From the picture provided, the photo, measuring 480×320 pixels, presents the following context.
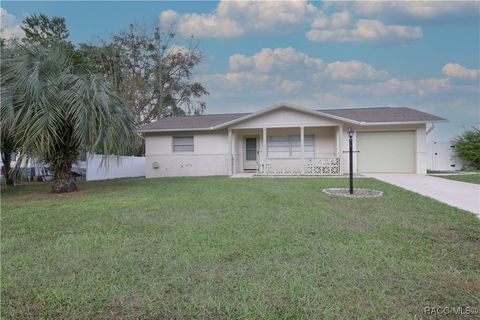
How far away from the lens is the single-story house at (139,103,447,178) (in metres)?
15.3

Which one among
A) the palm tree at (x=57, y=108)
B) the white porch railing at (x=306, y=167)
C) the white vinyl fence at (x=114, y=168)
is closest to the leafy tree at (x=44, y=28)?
the white vinyl fence at (x=114, y=168)

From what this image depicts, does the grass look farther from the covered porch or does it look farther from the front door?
the front door

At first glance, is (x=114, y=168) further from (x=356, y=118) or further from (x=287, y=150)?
(x=356, y=118)

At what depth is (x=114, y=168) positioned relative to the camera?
18141mm

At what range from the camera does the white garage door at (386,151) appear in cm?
1572

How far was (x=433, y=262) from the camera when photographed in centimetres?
345

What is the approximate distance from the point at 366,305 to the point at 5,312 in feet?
9.89

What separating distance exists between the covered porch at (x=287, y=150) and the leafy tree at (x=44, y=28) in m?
16.5

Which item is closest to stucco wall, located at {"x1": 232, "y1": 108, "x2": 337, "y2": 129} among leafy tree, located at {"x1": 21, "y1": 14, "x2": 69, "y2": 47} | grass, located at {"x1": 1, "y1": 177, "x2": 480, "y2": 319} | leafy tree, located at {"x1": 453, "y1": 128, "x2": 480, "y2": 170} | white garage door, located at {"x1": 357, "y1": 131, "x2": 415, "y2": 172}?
white garage door, located at {"x1": 357, "y1": 131, "x2": 415, "y2": 172}

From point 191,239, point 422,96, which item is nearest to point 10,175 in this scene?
point 191,239

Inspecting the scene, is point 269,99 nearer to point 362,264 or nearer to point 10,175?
point 10,175

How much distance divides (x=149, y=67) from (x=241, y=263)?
29.0 metres

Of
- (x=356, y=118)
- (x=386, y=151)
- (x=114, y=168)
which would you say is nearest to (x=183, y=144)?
(x=114, y=168)

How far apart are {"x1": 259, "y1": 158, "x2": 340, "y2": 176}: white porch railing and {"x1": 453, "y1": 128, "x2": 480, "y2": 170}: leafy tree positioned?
25.2ft
